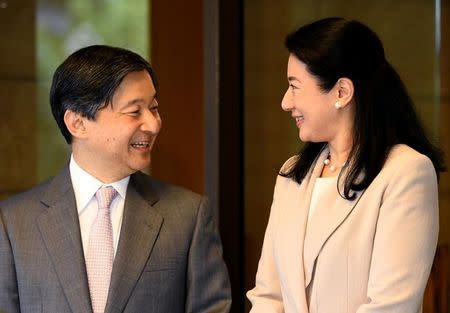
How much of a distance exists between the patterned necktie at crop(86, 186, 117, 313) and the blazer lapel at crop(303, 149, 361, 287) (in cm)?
55

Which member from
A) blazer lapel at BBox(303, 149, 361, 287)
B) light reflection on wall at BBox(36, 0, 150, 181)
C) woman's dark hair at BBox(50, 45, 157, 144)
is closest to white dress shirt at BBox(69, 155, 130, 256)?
woman's dark hair at BBox(50, 45, 157, 144)

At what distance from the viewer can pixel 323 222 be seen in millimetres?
2467

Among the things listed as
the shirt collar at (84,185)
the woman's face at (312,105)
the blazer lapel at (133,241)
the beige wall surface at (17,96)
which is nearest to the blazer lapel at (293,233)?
the woman's face at (312,105)

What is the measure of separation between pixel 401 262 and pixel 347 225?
0.59 ft

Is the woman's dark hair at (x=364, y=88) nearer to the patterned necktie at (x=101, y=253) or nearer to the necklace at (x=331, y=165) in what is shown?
the necklace at (x=331, y=165)

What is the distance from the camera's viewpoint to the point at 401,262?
2311 millimetres

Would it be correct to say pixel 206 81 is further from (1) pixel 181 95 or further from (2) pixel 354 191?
Result: (2) pixel 354 191

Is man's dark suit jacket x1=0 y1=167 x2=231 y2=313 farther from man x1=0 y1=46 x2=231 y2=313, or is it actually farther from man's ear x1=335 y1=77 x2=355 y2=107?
man's ear x1=335 y1=77 x2=355 y2=107

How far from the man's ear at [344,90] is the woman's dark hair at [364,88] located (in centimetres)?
1

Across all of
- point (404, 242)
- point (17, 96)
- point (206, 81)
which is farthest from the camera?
point (206, 81)

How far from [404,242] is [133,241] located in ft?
2.50

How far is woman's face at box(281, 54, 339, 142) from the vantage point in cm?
250

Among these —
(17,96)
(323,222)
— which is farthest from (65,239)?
(17,96)

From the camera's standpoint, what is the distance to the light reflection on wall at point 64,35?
3670 millimetres
